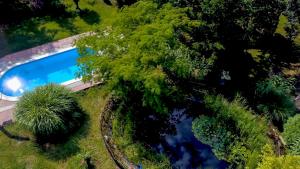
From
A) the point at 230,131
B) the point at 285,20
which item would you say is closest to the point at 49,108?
the point at 230,131

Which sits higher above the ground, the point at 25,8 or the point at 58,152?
the point at 25,8

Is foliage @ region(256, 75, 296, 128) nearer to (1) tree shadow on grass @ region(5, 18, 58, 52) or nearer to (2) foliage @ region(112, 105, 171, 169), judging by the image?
(2) foliage @ region(112, 105, 171, 169)

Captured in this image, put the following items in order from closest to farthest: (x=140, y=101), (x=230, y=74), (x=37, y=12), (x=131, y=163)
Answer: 1. (x=131, y=163)
2. (x=140, y=101)
3. (x=230, y=74)
4. (x=37, y=12)

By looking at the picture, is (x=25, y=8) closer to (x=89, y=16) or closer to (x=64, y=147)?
(x=89, y=16)

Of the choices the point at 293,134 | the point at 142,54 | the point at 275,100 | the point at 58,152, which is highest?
the point at 142,54

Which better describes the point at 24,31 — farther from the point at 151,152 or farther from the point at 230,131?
the point at 230,131

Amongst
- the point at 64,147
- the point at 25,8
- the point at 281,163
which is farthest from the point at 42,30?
the point at 281,163

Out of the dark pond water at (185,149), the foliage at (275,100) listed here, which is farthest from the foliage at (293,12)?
the dark pond water at (185,149)

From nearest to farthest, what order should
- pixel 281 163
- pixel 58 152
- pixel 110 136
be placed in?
1. pixel 281 163
2. pixel 58 152
3. pixel 110 136
